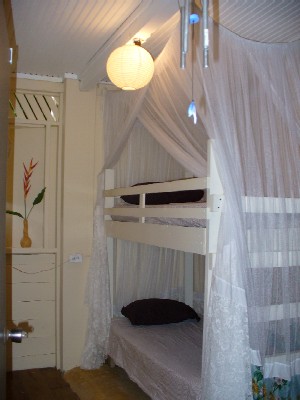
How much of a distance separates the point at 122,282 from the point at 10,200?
134 centimetres

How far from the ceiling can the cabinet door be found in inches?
75.2

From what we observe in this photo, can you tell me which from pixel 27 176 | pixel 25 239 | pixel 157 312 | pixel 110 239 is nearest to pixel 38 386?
pixel 157 312

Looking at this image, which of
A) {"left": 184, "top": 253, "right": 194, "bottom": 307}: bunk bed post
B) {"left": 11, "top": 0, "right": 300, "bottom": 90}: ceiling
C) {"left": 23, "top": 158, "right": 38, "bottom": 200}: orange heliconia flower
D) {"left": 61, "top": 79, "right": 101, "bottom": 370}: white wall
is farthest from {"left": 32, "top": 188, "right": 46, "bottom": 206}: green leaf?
{"left": 184, "top": 253, "right": 194, "bottom": 307}: bunk bed post

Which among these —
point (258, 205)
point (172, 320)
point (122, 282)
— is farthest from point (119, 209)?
point (258, 205)

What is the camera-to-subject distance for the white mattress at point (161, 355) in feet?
8.41

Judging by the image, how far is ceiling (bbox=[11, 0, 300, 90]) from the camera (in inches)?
96.2

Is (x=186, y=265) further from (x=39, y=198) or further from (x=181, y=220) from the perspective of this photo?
(x=39, y=198)

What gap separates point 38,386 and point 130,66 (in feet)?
8.84

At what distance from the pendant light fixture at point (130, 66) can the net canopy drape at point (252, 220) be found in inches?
16.0

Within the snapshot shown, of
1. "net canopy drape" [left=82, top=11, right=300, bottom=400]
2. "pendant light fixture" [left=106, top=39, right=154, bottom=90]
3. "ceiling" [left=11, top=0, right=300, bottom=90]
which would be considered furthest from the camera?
"pendant light fixture" [left=106, top=39, right=154, bottom=90]

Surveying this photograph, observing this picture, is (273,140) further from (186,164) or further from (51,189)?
(51,189)

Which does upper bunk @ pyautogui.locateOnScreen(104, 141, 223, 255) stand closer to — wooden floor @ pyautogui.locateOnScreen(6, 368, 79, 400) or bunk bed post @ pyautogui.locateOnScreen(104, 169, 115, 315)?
bunk bed post @ pyautogui.locateOnScreen(104, 169, 115, 315)

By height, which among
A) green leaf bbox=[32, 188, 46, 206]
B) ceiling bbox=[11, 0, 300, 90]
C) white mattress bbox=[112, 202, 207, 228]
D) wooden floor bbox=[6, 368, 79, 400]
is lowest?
wooden floor bbox=[6, 368, 79, 400]

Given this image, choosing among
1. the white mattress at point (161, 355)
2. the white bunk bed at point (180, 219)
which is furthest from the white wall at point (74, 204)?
the white mattress at point (161, 355)
